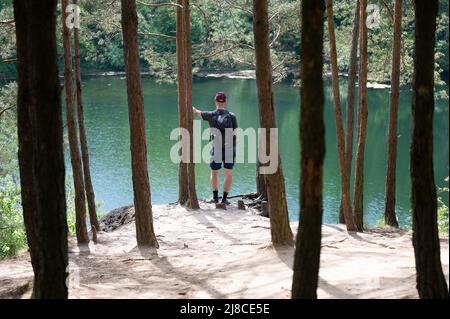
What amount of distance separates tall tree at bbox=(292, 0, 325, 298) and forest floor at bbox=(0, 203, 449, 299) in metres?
0.91

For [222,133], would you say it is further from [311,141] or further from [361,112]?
[311,141]

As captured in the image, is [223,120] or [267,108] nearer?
[267,108]

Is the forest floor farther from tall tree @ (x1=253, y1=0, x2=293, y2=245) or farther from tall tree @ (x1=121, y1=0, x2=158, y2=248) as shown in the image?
tall tree @ (x1=121, y1=0, x2=158, y2=248)

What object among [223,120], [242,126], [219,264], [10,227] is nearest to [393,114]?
[223,120]

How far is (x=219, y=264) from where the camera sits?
8.04 m

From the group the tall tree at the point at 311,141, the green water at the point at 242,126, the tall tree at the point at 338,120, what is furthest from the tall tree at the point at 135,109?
the green water at the point at 242,126

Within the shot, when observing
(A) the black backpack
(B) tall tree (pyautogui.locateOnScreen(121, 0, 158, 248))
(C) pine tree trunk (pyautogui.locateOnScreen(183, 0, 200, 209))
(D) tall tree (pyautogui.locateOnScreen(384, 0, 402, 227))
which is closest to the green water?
(D) tall tree (pyautogui.locateOnScreen(384, 0, 402, 227))

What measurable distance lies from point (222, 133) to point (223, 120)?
244 mm

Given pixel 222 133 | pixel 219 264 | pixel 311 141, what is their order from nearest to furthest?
1. pixel 311 141
2. pixel 219 264
3. pixel 222 133

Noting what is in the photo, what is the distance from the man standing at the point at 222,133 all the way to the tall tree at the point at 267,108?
354 centimetres

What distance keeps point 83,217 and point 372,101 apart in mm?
28698
